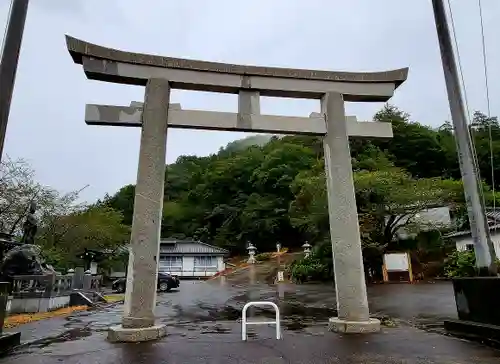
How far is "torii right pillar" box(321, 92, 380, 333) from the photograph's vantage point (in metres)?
7.92

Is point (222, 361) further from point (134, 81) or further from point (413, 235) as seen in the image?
point (413, 235)

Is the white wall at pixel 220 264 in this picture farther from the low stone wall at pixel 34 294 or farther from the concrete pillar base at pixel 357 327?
the concrete pillar base at pixel 357 327

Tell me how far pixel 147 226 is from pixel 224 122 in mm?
2848

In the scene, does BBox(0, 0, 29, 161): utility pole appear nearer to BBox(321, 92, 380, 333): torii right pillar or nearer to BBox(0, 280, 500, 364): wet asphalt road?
BBox(0, 280, 500, 364): wet asphalt road

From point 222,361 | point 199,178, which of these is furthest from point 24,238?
point 199,178

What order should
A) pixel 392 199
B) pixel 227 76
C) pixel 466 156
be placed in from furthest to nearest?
pixel 392 199 → pixel 227 76 → pixel 466 156

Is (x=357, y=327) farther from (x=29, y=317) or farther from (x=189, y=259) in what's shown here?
(x=189, y=259)

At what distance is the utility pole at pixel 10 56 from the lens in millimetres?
6500

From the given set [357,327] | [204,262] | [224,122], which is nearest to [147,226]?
[224,122]

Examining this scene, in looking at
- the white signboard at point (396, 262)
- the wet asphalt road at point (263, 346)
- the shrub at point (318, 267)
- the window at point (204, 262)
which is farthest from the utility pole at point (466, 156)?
the window at point (204, 262)

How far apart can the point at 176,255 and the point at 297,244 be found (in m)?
17.6

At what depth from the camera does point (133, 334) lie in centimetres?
697

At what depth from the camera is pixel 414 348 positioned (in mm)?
6129

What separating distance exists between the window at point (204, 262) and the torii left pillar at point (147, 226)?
4314cm
